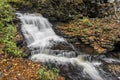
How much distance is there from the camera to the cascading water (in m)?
8.23

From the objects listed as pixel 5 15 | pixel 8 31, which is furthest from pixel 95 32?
pixel 5 15

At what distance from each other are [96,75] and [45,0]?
20.7ft

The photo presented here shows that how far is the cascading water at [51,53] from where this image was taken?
324 inches

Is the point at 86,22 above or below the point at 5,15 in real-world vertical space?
below

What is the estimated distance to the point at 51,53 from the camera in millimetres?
9344

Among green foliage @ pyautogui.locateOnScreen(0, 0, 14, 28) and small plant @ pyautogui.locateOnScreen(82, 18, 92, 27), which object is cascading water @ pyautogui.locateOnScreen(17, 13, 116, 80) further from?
small plant @ pyautogui.locateOnScreen(82, 18, 92, 27)

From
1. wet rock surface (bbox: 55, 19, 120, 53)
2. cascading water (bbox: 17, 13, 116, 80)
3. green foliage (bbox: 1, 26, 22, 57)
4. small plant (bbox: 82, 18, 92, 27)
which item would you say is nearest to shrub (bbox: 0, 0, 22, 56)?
green foliage (bbox: 1, 26, 22, 57)

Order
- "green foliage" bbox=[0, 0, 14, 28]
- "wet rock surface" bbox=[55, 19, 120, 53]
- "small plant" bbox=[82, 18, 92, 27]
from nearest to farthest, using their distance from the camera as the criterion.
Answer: "green foliage" bbox=[0, 0, 14, 28]
"wet rock surface" bbox=[55, 19, 120, 53]
"small plant" bbox=[82, 18, 92, 27]

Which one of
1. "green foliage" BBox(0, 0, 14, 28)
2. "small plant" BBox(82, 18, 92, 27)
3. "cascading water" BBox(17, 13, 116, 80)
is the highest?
"green foliage" BBox(0, 0, 14, 28)

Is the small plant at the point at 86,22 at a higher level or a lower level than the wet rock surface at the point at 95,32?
higher

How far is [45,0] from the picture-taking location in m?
12.7

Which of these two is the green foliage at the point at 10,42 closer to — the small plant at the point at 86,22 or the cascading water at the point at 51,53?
the cascading water at the point at 51,53

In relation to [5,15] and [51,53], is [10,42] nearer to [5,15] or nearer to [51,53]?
[51,53]

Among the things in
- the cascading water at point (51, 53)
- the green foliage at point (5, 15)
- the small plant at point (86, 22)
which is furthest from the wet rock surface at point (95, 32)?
the green foliage at point (5, 15)
